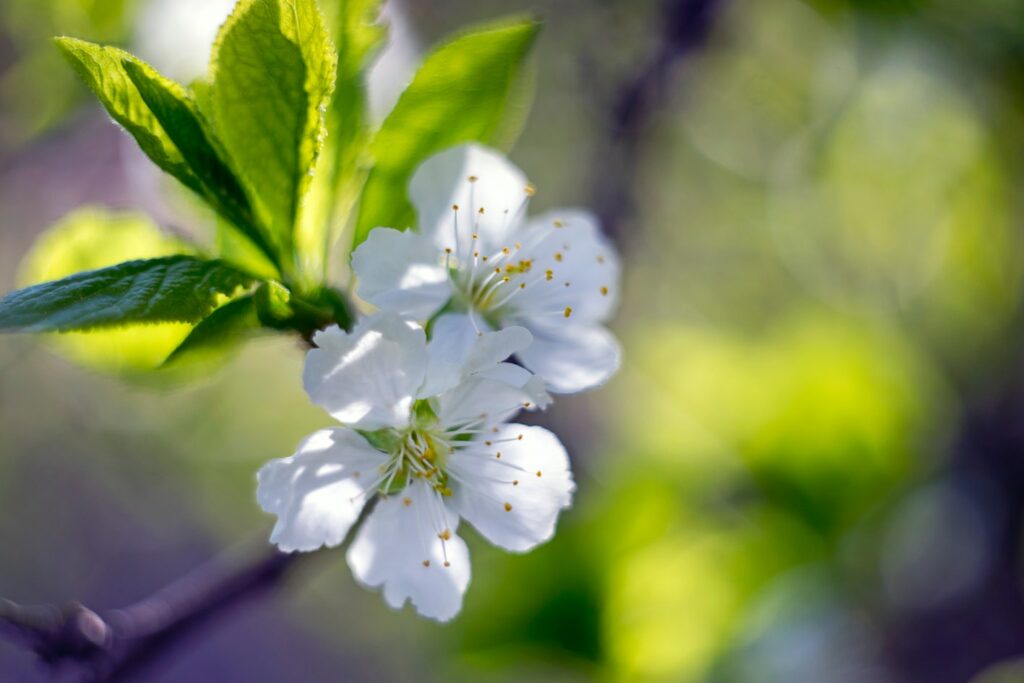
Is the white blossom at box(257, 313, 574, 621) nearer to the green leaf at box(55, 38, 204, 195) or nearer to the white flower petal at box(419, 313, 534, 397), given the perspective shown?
the white flower petal at box(419, 313, 534, 397)

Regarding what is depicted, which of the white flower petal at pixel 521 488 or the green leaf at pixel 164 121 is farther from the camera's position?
the white flower petal at pixel 521 488

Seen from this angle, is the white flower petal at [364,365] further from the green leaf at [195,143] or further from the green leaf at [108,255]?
the green leaf at [108,255]

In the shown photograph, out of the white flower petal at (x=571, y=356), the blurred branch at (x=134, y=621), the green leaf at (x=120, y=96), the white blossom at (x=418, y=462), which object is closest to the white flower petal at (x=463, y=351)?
the white blossom at (x=418, y=462)

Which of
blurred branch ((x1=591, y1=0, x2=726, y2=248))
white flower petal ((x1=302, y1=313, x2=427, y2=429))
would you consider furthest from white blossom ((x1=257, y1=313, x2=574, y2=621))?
blurred branch ((x1=591, y1=0, x2=726, y2=248))

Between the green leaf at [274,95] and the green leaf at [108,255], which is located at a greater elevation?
the green leaf at [274,95]

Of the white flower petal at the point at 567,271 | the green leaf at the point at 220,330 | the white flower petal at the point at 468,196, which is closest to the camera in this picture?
the green leaf at the point at 220,330

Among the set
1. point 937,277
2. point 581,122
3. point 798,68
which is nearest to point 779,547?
point 937,277

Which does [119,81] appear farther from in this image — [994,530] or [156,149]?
[994,530]
